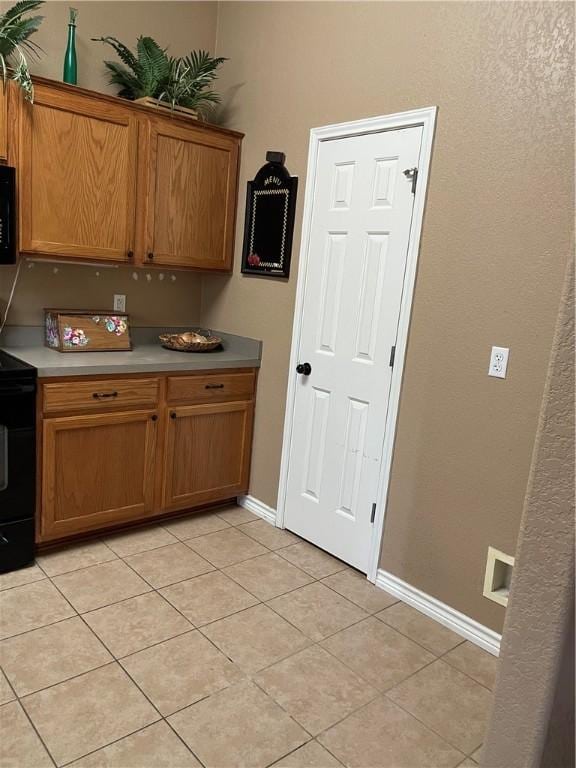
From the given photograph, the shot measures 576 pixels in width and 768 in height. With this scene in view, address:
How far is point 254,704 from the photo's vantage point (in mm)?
2012

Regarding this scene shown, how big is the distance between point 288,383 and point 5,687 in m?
1.91

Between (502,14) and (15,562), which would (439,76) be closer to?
(502,14)

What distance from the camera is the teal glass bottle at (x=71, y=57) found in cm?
290

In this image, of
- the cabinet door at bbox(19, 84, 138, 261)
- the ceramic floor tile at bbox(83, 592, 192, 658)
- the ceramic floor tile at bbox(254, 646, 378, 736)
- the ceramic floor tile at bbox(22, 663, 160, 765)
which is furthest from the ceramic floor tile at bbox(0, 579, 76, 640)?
the cabinet door at bbox(19, 84, 138, 261)

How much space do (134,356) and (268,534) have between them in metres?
1.24

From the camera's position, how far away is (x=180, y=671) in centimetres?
214

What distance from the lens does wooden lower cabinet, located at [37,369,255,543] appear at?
2799mm

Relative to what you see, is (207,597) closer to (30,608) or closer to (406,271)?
(30,608)

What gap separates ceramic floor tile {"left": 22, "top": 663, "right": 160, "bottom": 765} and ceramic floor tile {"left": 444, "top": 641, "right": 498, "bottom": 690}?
118 centimetres

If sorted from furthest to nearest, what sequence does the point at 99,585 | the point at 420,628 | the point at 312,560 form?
the point at 312,560 → the point at 99,585 → the point at 420,628

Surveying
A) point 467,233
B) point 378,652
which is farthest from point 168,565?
point 467,233

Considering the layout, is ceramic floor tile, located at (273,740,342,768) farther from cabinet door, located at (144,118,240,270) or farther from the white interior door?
cabinet door, located at (144,118,240,270)

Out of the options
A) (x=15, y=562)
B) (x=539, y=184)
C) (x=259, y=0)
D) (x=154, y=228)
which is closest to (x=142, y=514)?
(x=15, y=562)

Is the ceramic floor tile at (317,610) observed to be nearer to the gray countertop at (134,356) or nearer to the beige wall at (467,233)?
the beige wall at (467,233)
